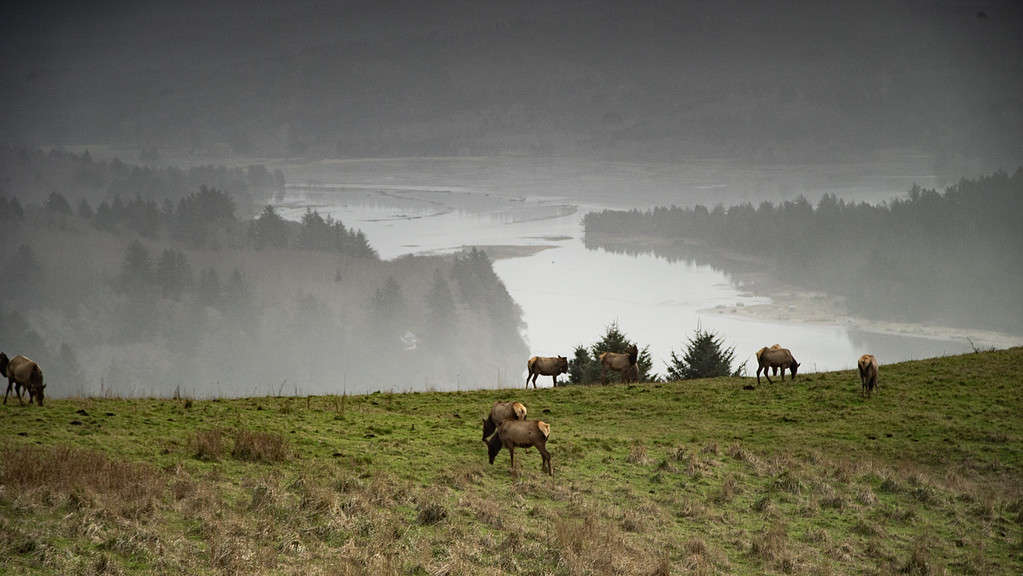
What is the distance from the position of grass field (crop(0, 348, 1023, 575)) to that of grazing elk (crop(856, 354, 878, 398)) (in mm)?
1177

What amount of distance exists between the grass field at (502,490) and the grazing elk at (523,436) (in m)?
0.60

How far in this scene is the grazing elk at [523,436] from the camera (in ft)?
67.8

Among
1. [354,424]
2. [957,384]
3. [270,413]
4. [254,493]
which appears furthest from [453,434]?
[957,384]

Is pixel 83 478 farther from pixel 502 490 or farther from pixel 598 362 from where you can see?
pixel 598 362

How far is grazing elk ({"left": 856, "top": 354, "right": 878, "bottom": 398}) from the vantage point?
3089 cm

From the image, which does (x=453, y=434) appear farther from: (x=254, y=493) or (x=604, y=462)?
(x=254, y=493)

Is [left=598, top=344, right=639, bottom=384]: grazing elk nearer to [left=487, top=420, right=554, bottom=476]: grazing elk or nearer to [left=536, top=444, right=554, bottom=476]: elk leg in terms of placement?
[left=536, top=444, right=554, bottom=476]: elk leg

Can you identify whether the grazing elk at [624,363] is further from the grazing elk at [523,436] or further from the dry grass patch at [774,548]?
the dry grass patch at [774,548]

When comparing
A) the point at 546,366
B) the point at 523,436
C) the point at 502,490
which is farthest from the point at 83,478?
the point at 546,366

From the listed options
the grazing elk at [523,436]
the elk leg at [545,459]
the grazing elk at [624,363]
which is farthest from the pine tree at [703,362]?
the grazing elk at [523,436]

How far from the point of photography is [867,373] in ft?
103

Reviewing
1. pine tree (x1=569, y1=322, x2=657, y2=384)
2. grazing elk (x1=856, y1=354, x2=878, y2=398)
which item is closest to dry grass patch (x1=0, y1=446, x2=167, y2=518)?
grazing elk (x1=856, y1=354, x2=878, y2=398)

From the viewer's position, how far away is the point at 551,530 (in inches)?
664

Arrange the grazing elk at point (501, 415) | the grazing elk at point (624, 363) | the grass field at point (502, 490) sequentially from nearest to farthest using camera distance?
1. the grass field at point (502, 490)
2. the grazing elk at point (501, 415)
3. the grazing elk at point (624, 363)
